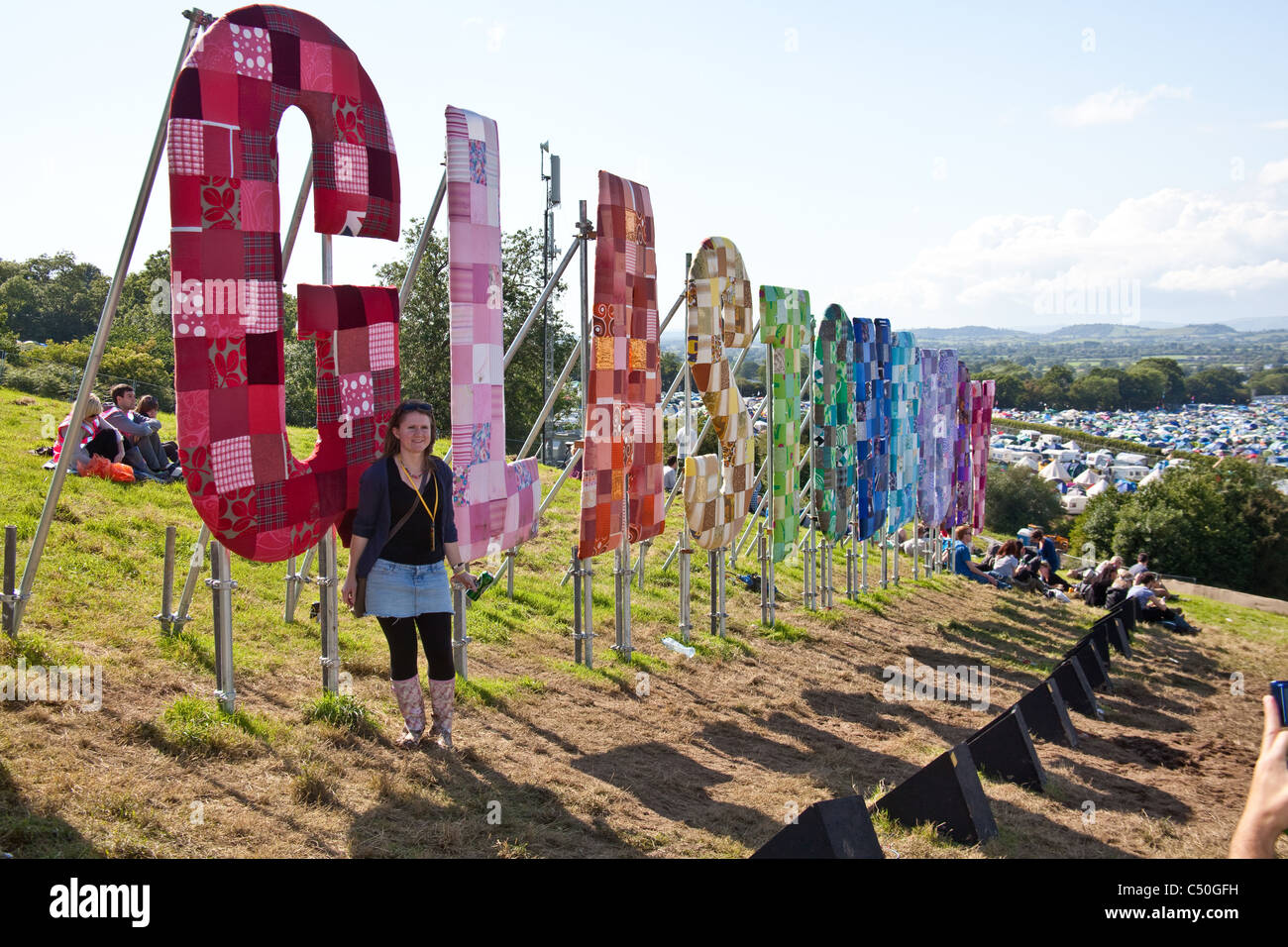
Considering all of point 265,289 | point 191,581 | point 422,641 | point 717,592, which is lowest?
point 717,592

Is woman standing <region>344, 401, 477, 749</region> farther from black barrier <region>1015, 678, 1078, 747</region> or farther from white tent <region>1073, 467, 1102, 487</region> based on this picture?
white tent <region>1073, 467, 1102, 487</region>

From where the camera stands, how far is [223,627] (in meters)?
5.75

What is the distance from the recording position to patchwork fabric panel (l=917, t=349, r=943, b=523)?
50.5ft

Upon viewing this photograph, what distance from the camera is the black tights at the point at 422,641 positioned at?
564 centimetres

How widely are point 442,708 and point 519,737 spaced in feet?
2.76

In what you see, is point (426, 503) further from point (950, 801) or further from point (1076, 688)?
point (1076, 688)

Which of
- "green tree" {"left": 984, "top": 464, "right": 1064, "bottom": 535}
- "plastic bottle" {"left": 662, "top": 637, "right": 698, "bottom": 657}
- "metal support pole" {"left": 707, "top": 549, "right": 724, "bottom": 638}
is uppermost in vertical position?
"metal support pole" {"left": 707, "top": 549, "right": 724, "bottom": 638}

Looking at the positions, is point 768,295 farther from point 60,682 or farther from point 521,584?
point 60,682

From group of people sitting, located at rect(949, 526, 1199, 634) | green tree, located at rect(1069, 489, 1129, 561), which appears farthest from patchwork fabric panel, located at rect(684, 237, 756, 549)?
green tree, located at rect(1069, 489, 1129, 561)

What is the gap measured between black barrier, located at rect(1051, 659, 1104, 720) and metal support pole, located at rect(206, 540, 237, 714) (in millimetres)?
7398

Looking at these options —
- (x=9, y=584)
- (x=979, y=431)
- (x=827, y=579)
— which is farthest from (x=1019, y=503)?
(x=9, y=584)

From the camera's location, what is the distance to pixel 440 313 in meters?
30.8
